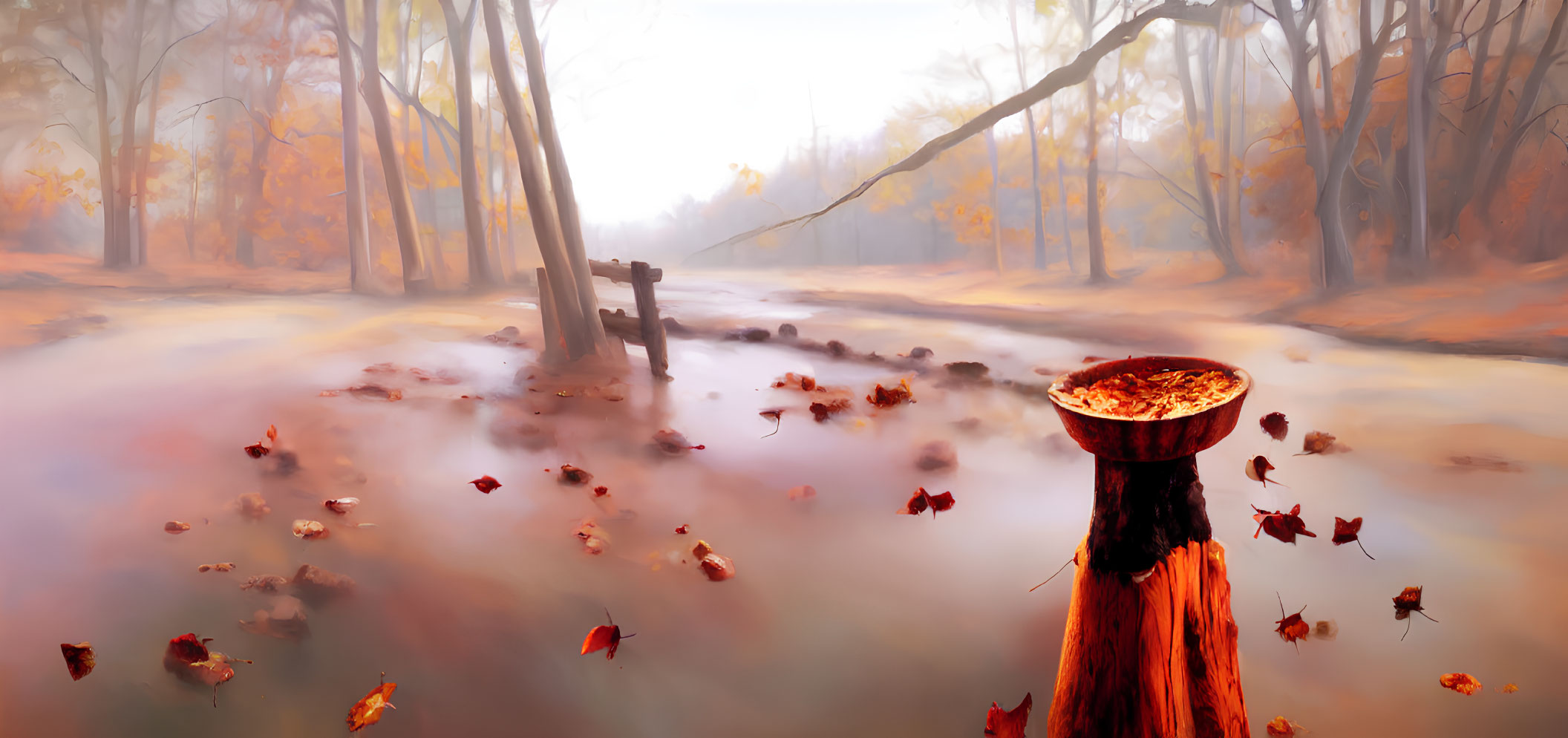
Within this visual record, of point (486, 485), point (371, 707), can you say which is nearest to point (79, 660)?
point (371, 707)

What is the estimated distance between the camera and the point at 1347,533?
1.78 metres

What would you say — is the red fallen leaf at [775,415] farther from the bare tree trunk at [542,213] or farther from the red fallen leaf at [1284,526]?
the red fallen leaf at [1284,526]

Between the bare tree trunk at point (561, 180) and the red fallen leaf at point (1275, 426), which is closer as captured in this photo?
the red fallen leaf at point (1275, 426)

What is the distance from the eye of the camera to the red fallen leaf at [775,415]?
8.63 feet

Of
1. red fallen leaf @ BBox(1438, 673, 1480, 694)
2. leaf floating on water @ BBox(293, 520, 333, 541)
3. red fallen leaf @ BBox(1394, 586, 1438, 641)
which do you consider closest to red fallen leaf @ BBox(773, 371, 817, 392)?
leaf floating on water @ BBox(293, 520, 333, 541)

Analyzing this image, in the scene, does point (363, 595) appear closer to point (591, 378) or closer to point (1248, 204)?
point (591, 378)

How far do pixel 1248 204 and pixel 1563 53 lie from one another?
106 cm

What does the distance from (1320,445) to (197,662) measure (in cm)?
286

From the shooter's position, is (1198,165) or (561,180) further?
(1198,165)

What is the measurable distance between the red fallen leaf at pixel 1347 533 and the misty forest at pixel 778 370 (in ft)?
0.04

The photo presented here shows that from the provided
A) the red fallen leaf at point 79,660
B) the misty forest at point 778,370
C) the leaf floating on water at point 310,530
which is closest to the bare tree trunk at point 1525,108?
the misty forest at point 778,370

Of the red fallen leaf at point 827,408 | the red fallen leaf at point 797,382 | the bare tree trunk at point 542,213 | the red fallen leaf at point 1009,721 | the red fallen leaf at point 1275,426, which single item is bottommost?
the red fallen leaf at point 1009,721

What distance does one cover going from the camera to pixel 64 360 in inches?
95.4

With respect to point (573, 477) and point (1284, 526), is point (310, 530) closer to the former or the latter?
point (573, 477)
